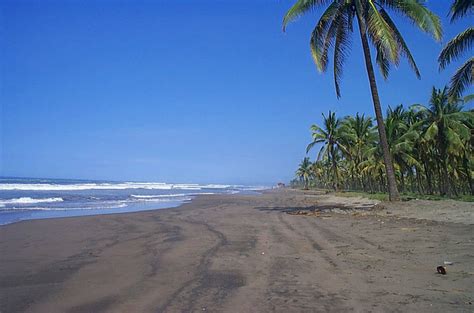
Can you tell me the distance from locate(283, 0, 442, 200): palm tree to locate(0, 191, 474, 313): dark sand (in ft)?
24.1

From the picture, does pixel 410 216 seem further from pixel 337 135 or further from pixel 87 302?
pixel 337 135

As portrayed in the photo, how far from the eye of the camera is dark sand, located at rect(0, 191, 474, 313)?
449 cm

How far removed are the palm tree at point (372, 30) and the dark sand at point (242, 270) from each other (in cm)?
736

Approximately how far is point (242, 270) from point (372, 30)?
13538 millimetres

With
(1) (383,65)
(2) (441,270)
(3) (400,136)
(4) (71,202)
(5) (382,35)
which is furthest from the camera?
(3) (400,136)

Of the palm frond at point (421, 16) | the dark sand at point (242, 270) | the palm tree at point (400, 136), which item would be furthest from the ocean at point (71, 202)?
the palm tree at point (400, 136)

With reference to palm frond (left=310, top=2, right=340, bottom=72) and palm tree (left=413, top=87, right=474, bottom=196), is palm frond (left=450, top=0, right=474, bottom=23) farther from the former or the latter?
palm tree (left=413, top=87, right=474, bottom=196)

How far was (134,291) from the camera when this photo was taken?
5062 mm

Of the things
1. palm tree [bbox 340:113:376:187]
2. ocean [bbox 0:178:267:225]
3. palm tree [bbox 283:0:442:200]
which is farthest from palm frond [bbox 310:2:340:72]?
palm tree [bbox 340:113:376:187]

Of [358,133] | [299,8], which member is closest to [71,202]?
[299,8]

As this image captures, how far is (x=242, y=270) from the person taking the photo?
6.15 m

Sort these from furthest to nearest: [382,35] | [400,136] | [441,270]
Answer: [400,136] < [382,35] < [441,270]

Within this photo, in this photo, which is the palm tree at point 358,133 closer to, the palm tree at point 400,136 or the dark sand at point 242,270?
the palm tree at point 400,136

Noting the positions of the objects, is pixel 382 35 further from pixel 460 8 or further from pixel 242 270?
pixel 242 270
